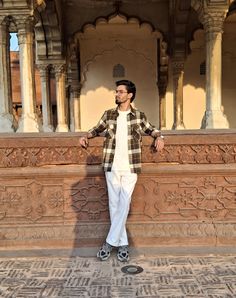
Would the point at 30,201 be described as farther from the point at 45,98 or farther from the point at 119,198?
the point at 45,98

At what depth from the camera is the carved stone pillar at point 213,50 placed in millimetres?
6602

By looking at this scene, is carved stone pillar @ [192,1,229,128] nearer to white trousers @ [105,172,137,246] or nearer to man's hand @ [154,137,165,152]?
man's hand @ [154,137,165,152]

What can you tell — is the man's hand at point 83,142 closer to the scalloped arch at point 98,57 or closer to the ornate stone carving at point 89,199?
the ornate stone carving at point 89,199

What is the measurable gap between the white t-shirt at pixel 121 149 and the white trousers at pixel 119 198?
0.20ft

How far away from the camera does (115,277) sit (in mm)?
2822

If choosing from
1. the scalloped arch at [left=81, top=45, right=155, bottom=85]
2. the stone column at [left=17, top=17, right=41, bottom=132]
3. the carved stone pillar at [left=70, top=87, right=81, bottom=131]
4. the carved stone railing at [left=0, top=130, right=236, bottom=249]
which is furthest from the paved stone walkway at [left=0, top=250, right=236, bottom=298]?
the scalloped arch at [left=81, top=45, right=155, bottom=85]

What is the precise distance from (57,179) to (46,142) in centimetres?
39

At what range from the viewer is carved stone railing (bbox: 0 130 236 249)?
345 centimetres

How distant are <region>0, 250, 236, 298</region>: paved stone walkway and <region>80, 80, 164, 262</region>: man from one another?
0.36 m

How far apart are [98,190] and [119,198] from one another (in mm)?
508

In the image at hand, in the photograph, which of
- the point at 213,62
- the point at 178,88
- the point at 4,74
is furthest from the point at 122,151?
the point at 178,88

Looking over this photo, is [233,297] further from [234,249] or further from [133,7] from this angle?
[133,7]

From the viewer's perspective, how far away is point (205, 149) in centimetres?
348

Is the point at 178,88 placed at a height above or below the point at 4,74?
above
